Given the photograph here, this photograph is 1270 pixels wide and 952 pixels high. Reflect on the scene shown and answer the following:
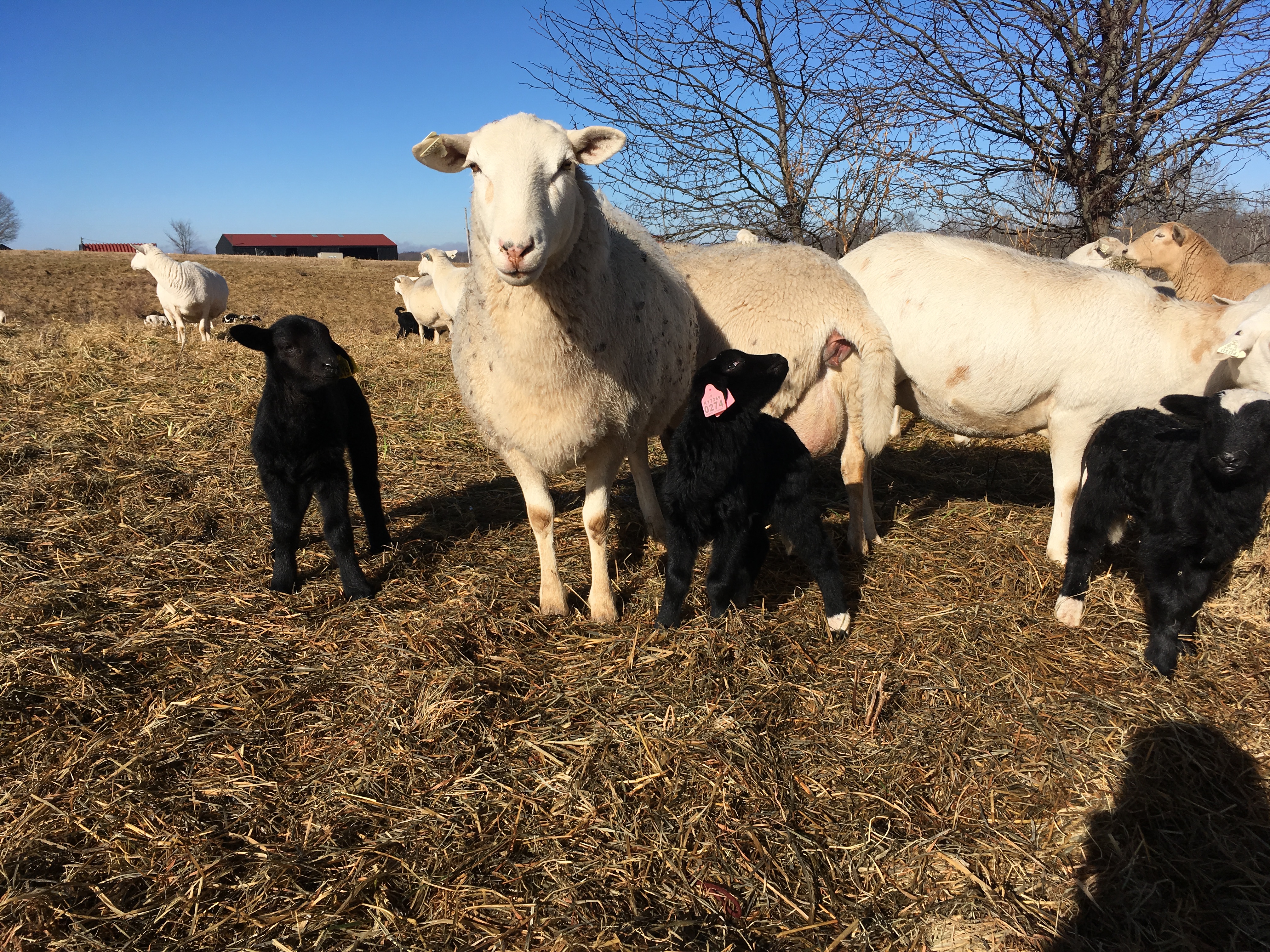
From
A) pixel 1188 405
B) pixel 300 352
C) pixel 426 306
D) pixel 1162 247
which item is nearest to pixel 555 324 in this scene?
pixel 300 352

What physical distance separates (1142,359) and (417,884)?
4.79 metres

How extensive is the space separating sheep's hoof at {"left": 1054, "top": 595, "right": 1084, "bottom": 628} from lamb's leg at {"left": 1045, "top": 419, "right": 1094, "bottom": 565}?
79 cm

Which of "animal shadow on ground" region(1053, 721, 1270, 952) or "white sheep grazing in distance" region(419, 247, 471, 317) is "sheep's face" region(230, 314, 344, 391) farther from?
"white sheep grazing in distance" region(419, 247, 471, 317)

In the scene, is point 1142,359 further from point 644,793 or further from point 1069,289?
point 644,793

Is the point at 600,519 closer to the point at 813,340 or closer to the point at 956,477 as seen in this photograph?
the point at 813,340

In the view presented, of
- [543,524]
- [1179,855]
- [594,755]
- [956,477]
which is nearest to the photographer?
[1179,855]

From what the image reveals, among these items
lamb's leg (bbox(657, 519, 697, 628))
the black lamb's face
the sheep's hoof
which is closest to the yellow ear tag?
the sheep's hoof

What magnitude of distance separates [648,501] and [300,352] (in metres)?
2.28

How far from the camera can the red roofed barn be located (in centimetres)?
7956

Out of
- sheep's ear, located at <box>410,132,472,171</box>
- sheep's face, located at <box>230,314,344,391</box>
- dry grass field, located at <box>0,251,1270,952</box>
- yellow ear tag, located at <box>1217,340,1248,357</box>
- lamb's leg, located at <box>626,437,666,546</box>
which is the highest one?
sheep's ear, located at <box>410,132,472,171</box>

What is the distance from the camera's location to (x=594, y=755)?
2.71 m

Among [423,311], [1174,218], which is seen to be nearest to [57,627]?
[1174,218]

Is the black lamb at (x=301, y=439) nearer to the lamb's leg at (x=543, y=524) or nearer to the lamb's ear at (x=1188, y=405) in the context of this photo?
A: the lamb's leg at (x=543, y=524)

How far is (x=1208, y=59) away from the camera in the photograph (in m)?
8.53
